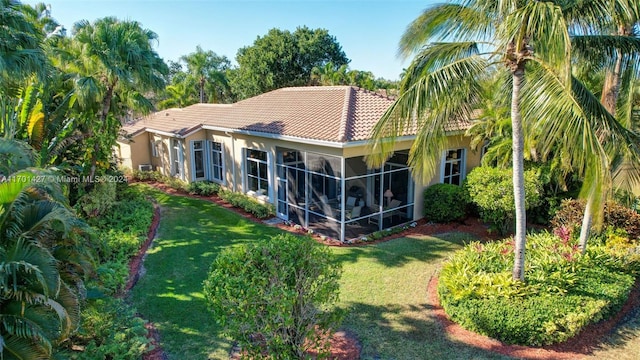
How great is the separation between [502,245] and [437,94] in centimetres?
526

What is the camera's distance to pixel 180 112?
26156mm

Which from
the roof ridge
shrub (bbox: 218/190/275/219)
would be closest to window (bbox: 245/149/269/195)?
shrub (bbox: 218/190/275/219)

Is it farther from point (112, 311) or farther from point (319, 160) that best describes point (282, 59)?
point (112, 311)

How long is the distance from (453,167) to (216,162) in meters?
11.7

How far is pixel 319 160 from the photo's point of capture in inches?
554

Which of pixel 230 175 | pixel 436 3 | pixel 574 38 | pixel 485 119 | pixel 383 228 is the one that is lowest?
pixel 383 228

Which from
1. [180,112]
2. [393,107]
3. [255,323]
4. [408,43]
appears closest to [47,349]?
[255,323]

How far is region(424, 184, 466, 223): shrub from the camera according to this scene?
46.8 feet

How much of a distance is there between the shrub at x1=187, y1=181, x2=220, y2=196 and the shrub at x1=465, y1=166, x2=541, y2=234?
474 inches

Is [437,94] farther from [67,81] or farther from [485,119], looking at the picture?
[67,81]

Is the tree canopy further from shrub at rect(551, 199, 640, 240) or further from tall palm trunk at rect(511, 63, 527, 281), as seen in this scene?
tall palm trunk at rect(511, 63, 527, 281)

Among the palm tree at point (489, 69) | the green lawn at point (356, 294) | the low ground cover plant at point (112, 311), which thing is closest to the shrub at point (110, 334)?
the low ground cover plant at point (112, 311)

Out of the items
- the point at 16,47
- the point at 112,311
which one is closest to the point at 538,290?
the point at 112,311

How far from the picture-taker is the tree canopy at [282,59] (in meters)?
38.2
